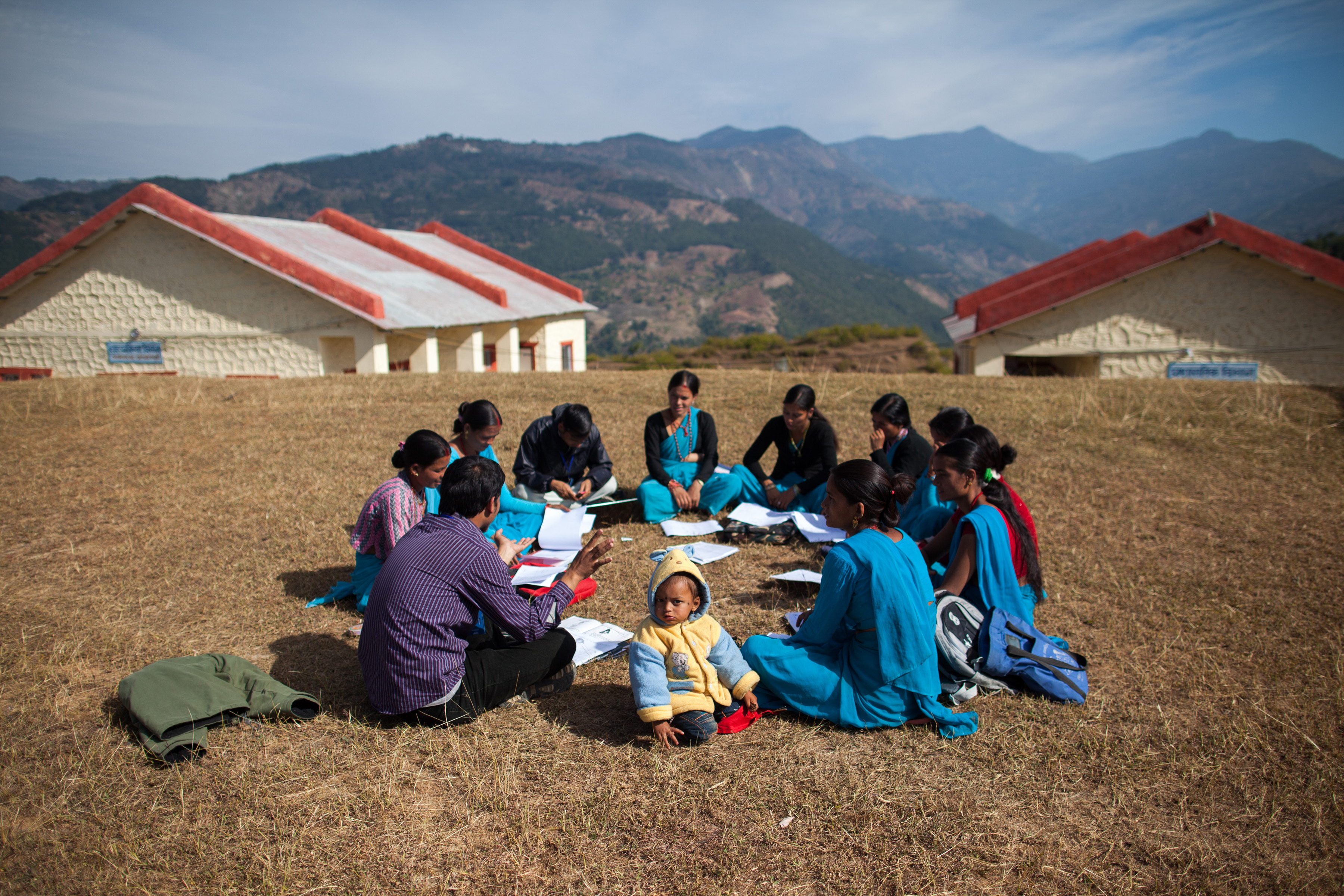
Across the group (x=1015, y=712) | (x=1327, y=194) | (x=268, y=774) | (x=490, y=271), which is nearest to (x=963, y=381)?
(x=1015, y=712)

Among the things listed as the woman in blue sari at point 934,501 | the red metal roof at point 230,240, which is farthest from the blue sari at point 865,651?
the red metal roof at point 230,240

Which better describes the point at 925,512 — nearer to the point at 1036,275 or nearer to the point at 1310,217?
the point at 1036,275

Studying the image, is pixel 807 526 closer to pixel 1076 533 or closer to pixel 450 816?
pixel 1076 533

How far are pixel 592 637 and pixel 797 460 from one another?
2848 millimetres

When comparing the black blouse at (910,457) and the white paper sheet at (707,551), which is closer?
the white paper sheet at (707,551)

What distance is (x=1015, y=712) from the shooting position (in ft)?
11.3

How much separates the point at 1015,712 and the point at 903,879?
131 centimetres

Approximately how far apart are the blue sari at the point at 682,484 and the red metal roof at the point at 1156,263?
15.1 m

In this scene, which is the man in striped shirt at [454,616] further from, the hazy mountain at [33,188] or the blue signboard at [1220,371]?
the hazy mountain at [33,188]

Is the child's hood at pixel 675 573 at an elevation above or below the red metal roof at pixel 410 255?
below

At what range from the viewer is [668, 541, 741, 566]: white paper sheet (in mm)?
5367

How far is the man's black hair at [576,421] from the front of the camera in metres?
5.83

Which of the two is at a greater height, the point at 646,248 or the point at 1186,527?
the point at 646,248

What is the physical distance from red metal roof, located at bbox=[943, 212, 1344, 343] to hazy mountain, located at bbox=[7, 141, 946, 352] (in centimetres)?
8295
